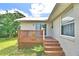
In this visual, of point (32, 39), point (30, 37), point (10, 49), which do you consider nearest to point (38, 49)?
point (32, 39)

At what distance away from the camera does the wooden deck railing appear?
5.20 m

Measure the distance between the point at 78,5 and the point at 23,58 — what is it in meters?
1.78

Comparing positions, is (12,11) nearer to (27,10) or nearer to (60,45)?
(27,10)

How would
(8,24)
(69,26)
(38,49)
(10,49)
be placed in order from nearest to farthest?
(8,24) < (10,49) < (38,49) < (69,26)

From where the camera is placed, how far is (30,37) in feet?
17.6

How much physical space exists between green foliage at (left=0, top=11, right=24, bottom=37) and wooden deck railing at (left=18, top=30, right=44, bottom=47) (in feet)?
1.31

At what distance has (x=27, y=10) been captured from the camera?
15.9 feet

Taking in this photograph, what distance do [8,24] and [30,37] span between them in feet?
2.77

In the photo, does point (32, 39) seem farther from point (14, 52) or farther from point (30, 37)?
point (14, 52)

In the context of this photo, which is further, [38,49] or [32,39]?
[32,39]

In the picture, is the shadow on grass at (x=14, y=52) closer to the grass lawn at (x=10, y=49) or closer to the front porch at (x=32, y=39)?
the grass lawn at (x=10, y=49)

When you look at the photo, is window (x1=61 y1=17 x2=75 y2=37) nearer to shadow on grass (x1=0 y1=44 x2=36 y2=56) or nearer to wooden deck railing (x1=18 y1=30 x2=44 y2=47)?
wooden deck railing (x1=18 y1=30 x2=44 y2=47)

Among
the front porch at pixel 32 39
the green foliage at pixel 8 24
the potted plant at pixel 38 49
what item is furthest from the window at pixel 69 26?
the green foliage at pixel 8 24

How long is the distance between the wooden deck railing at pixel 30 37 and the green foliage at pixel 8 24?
0.40m
